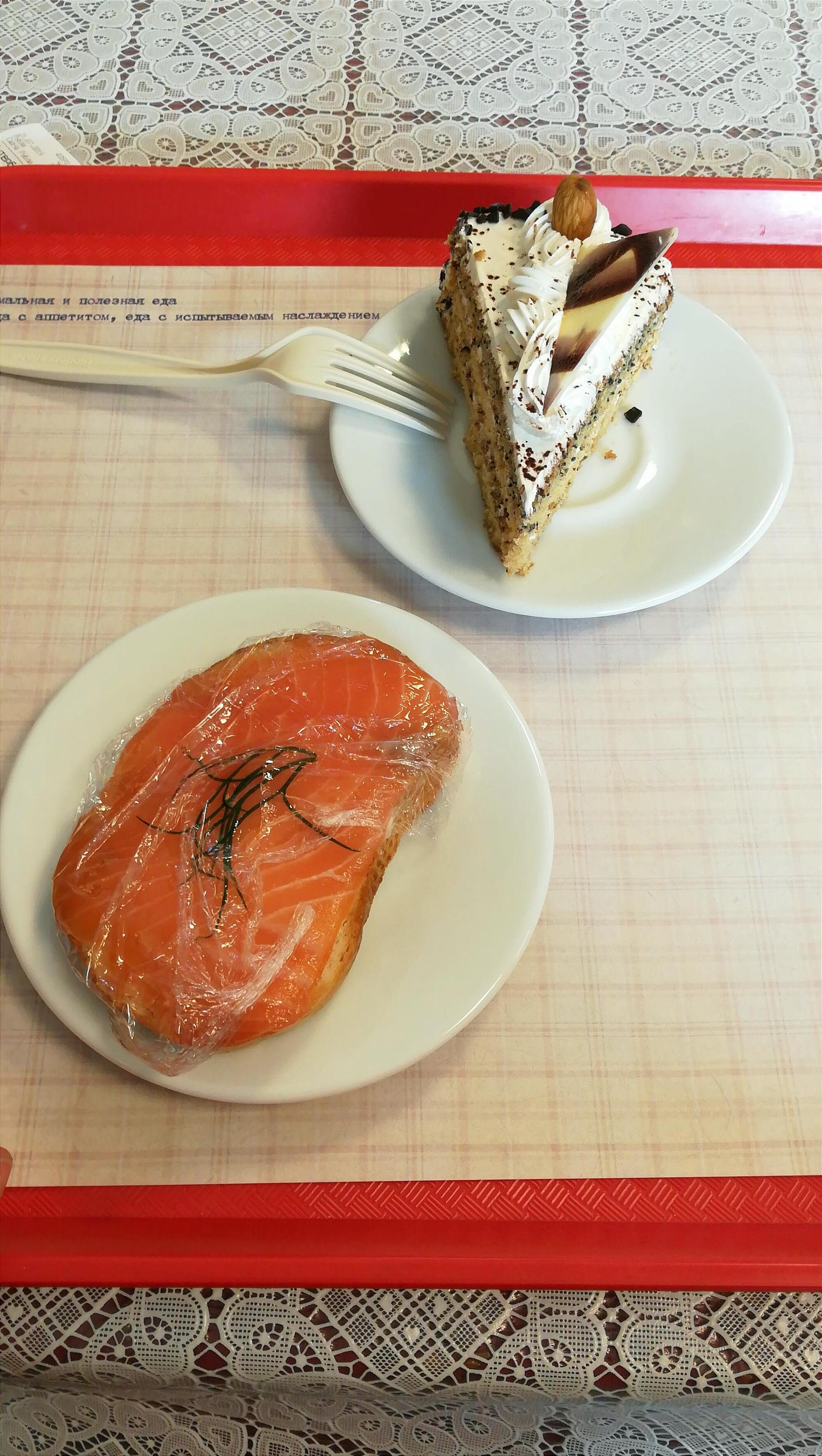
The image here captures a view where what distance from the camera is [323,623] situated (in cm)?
111

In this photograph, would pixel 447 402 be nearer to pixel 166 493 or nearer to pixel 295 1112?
pixel 166 493

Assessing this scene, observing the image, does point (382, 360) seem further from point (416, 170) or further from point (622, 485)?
point (416, 170)

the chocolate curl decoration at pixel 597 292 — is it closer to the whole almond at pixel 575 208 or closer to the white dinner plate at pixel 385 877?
the whole almond at pixel 575 208

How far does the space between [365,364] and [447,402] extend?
0.40 ft

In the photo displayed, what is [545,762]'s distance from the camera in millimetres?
1196

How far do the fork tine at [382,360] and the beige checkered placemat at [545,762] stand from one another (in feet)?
0.37

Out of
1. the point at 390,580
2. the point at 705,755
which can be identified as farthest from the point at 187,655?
the point at 705,755

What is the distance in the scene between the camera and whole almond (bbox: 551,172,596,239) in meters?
1.24

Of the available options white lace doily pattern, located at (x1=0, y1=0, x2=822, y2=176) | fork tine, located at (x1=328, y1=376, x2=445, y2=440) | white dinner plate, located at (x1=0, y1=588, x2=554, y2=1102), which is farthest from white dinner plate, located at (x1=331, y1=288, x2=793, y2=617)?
white lace doily pattern, located at (x1=0, y1=0, x2=822, y2=176)

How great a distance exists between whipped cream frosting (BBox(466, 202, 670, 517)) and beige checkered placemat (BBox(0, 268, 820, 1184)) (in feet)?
0.70

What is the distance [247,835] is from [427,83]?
146 centimetres

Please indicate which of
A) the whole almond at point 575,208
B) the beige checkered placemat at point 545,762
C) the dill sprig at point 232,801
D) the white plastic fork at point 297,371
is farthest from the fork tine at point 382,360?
the dill sprig at point 232,801

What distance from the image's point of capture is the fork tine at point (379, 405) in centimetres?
127

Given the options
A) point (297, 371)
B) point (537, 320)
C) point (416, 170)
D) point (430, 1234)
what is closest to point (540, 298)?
point (537, 320)
